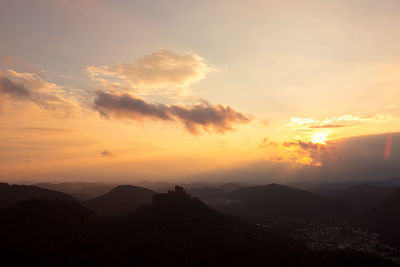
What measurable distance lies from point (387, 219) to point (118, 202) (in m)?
148

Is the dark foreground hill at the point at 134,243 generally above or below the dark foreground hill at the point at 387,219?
above

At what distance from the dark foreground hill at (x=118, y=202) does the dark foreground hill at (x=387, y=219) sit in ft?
388

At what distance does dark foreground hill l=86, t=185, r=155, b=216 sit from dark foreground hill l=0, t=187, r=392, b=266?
4871 cm

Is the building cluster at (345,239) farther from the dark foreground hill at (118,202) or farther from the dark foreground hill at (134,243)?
the dark foreground hill at (118,202)

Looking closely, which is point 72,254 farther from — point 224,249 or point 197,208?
point 197,208

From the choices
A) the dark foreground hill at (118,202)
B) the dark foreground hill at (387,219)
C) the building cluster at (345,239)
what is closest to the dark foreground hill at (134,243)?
the building cluster at (345,239)

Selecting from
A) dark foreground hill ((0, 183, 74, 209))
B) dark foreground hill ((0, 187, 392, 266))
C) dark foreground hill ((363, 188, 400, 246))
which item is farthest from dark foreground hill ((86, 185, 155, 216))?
dark foreground hill ((363, 188, 400, 246))

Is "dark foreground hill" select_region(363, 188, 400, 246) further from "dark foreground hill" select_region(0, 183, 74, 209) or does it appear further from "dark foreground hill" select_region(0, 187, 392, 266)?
"dark foreground hill" select_region(0, 183, 74, 209)

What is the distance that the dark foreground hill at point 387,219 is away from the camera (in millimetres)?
120512

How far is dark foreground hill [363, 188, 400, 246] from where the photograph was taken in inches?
4745

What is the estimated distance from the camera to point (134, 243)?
232 feet

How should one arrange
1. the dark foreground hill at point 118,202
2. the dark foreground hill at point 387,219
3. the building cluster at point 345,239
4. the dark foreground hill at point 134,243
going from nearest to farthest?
1. the dark foreground hill at point 134,243
2. the building cluster at point 345,239
3. the dark foreground hill at point 387,219
4. the dark foreground hill at point 118,202

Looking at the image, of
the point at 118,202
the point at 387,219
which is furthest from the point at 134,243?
the point at 387,219

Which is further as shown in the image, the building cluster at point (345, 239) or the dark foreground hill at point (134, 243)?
the building cluster at point (345, 239)
